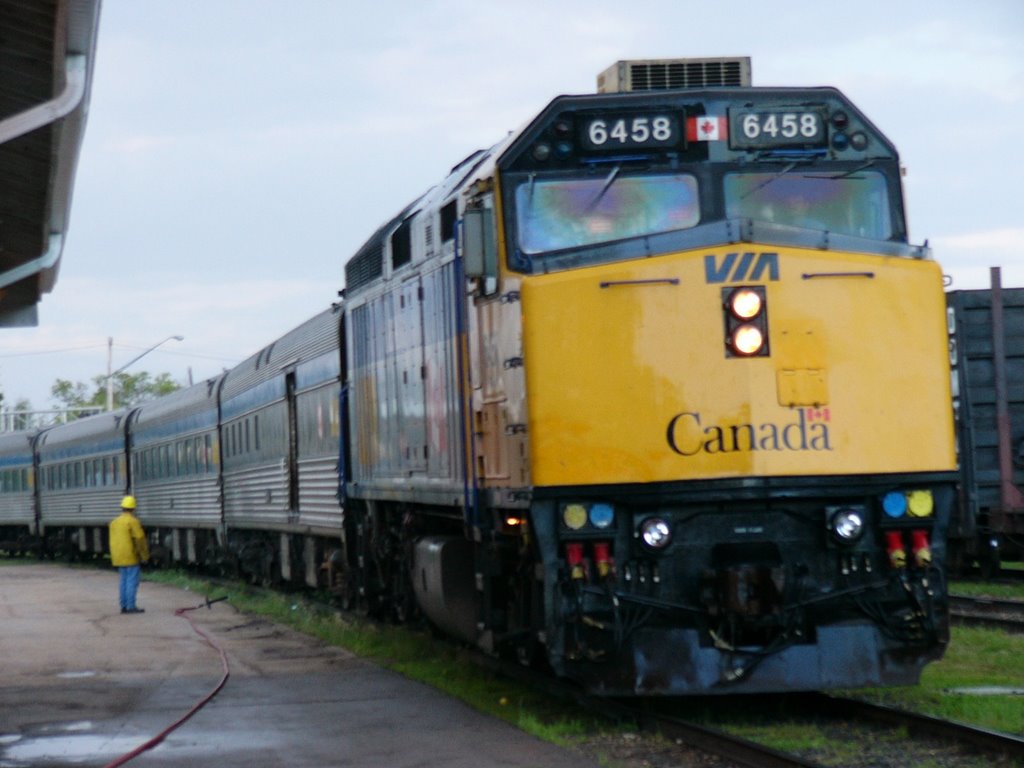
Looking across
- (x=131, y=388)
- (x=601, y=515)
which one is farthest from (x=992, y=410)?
(x=131, y=388)

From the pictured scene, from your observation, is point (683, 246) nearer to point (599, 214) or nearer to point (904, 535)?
point (599, 214)

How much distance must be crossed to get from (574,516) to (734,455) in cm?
Answer: 94

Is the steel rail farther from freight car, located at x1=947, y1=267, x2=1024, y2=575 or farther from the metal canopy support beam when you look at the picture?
freight car, located at x1=947, y1=267, x2=1024, y2=575

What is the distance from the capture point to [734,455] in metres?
9.13

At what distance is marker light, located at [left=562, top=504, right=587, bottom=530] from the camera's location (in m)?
9.13

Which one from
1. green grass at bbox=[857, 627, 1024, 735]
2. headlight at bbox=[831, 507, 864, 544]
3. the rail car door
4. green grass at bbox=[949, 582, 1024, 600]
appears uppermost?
the rail car door

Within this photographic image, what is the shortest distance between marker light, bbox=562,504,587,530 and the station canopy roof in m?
4.44

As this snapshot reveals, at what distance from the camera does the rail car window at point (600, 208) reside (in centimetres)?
955

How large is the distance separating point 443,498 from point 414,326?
164cm

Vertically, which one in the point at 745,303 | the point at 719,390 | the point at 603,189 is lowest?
the point at 719,390

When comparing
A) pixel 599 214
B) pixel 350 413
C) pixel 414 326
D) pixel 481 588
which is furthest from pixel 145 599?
pixel 599 214

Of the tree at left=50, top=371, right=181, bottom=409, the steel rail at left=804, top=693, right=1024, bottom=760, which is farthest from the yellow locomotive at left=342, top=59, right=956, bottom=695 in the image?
the tree at left=50, top=371, right=181, bottom=409

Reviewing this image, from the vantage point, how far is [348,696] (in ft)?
38.8

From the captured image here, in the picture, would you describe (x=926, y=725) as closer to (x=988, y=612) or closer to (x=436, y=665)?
(x=436, y=665)
